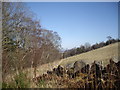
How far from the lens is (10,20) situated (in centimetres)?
787

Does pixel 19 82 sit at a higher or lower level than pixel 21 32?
lower

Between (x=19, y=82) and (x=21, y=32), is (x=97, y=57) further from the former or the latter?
(x=19, y=82)

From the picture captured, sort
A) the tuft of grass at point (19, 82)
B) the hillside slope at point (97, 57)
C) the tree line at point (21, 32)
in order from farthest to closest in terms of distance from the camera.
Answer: the tree line at point (21, 32)
the hillside slope at point (97, 57)
the tuft of grass at point (19, 82)

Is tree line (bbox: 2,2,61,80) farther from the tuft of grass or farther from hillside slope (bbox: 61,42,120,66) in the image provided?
the tuft of grass

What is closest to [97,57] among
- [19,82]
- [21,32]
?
[21,32]

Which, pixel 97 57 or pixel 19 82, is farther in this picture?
pixel 97 57

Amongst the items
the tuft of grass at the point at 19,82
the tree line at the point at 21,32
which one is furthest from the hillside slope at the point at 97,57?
the tuft of grass at the point at 19,82

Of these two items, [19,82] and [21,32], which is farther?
[21,32]

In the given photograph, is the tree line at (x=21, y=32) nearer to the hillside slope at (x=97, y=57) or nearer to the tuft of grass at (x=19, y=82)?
the hillside slope at (x=97, y=57)

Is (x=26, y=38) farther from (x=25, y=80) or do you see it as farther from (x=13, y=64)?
(x=25, y=80)

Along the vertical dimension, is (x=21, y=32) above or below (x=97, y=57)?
above

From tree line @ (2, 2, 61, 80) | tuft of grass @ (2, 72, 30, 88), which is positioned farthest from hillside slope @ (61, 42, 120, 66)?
tuft of grass @ (2, 72, 30, 88)

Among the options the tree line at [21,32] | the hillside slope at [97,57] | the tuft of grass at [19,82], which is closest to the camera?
the tuft of grass at [19,82]

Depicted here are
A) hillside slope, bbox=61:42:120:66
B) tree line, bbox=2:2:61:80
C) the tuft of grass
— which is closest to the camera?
the tuft of grass
